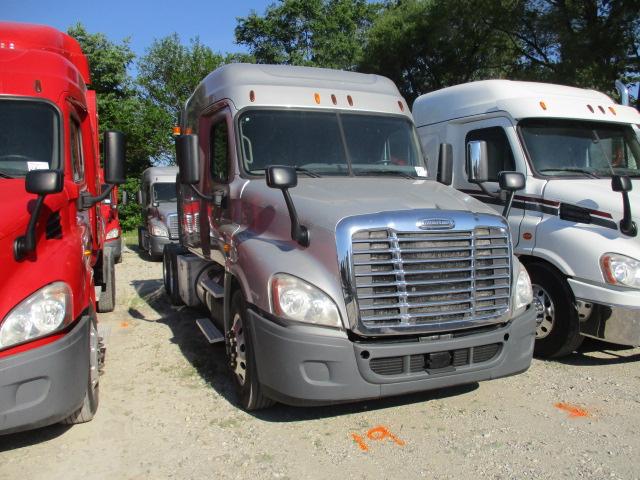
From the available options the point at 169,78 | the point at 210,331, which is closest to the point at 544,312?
the point at 210,331

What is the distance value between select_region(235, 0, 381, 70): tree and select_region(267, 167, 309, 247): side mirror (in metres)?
28.5

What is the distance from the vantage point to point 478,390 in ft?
15.6

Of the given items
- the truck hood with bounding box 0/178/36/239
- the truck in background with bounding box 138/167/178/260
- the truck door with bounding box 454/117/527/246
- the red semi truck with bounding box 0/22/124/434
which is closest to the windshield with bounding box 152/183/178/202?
the truck in background with bounding box 138/167/178/260

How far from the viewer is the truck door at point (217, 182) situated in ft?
16.8

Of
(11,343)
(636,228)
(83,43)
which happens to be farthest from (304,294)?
(83,43)

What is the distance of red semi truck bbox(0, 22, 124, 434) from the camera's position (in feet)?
10.5

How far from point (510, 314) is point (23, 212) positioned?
3.41 m

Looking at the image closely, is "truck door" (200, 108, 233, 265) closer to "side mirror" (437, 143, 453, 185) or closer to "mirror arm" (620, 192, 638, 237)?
"side mirror" (437, 143, 453, 185)

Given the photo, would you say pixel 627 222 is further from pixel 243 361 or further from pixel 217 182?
pixel 217 182

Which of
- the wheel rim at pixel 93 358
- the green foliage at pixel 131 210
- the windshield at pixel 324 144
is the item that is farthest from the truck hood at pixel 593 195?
the green foliage at pixel 131 210

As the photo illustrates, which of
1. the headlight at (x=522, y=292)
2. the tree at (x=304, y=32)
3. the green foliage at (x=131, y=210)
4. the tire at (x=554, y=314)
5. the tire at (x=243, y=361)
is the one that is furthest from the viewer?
the tree at (x=304, y=32)

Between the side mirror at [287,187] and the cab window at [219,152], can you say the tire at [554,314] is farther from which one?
the cab window at [219,152]

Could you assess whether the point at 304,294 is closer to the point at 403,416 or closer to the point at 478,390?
the point at 403,416

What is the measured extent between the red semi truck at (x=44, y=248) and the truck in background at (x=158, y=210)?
7728 millimetres
